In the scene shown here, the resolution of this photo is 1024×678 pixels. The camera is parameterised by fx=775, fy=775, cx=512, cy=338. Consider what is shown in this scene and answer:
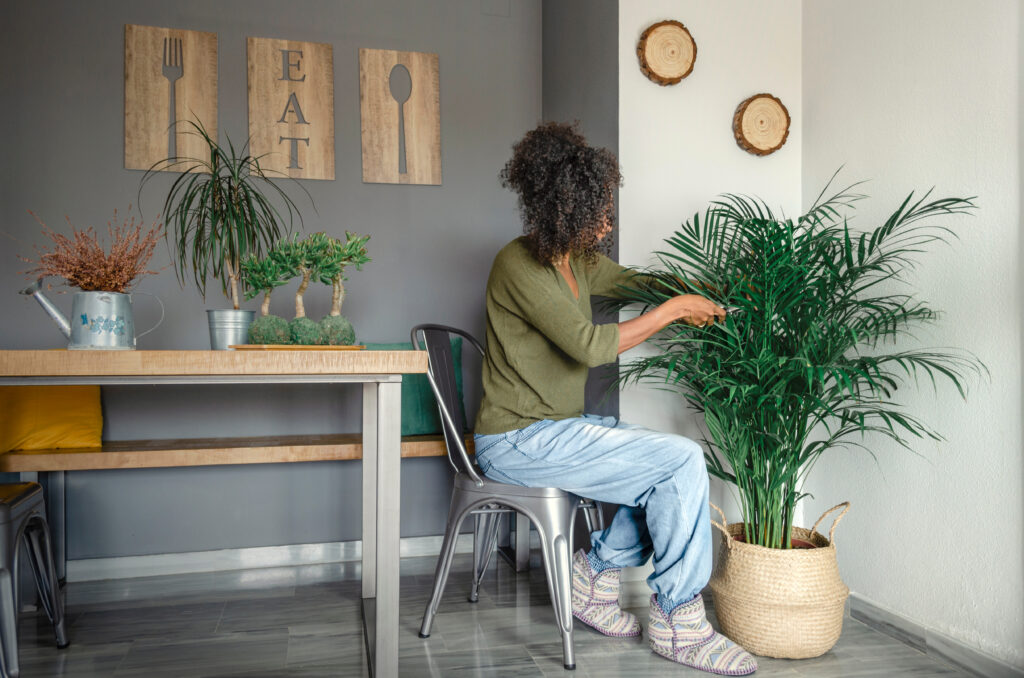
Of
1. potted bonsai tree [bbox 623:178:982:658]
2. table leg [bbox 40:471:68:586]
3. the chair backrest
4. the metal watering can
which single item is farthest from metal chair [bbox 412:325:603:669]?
table leg [bbox 40:471:68:586]

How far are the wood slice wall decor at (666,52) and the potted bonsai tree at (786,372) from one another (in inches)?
27.3

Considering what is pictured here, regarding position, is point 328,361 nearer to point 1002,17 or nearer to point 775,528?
point 775,528

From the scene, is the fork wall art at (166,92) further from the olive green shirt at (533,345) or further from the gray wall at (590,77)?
the olive green shirt at (533,345)

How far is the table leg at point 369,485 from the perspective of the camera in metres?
2.40

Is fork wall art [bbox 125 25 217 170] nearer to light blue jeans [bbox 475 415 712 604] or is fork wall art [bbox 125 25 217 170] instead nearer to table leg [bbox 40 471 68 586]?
table leg [bbox 40 471 68 586]

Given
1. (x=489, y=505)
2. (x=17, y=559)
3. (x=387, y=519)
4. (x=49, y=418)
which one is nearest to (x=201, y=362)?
(x=387, y=519)

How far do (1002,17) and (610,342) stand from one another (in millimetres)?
1310

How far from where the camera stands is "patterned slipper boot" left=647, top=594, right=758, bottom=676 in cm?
204

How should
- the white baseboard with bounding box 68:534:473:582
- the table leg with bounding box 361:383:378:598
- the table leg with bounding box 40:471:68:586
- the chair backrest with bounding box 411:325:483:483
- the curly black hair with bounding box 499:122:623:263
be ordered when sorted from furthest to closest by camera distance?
1. the white baseboard with bounding box 68:534:473:582
2. the table leg with bounding box 40:471:68:586
3. the table leg with bounding box 361:383:378:598
4. the chair backrest with bounding box 411:325:483:483
5. the curly black hair with bounding box 499:122:623:263

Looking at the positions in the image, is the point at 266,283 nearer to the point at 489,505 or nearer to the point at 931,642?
the point at 489,505

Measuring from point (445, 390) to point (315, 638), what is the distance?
84cm

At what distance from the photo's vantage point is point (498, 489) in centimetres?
217

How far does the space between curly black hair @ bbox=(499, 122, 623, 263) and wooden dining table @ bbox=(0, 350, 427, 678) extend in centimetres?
56

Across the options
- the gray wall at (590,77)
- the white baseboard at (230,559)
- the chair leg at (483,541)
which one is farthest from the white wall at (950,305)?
the white baseboard at (230,559)
